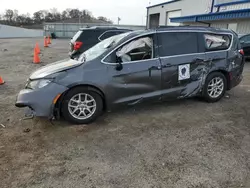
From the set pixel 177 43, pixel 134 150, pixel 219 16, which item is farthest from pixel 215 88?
pixel 219 16

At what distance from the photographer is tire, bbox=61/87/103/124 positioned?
12.3 ft

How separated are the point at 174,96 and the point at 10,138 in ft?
10.2

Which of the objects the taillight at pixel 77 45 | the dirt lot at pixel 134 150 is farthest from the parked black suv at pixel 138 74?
the taillight at pixel 77 45

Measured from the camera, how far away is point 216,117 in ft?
14.0

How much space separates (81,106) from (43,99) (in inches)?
25.5

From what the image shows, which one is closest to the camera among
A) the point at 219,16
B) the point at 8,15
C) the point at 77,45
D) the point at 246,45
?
the point at 77,45

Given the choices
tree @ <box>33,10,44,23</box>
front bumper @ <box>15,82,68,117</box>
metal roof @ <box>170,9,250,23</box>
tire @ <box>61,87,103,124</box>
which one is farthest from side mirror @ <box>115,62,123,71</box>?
tree @ <box>33,10,44,23</box>

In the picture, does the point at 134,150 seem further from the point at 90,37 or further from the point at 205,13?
the point at 205,13

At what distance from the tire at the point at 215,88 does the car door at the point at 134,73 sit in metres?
1.25

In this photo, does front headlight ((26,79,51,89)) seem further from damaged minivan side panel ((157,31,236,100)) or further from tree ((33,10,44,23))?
tree ((33,10,44,23))

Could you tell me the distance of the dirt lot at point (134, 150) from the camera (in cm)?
253

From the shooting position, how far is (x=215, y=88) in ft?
16.3

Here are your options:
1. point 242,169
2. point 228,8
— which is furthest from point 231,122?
point 228,8

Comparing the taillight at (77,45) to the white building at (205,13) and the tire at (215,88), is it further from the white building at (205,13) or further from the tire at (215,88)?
the white building at (205,13)
